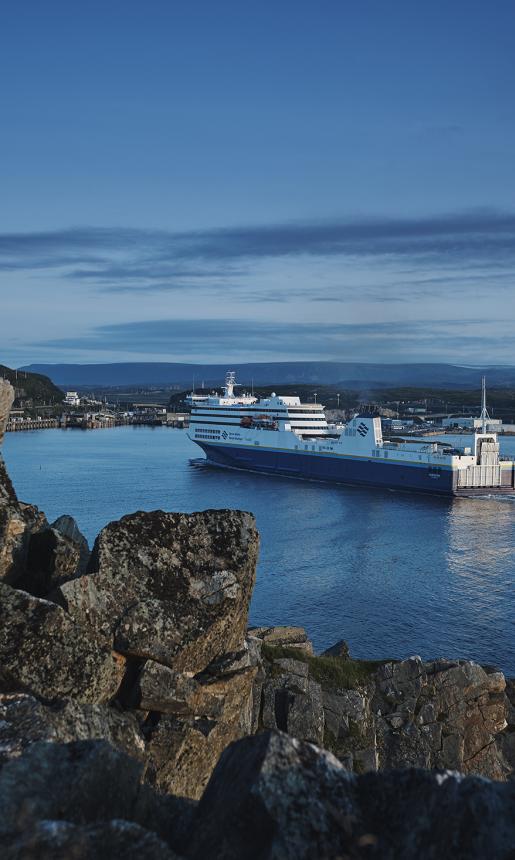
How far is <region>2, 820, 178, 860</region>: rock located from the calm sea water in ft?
71.0

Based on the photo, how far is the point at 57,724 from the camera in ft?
14.4

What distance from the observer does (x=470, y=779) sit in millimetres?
3258

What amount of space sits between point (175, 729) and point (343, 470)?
6361 cm

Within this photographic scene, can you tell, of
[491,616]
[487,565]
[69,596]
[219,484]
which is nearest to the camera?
[69,596]

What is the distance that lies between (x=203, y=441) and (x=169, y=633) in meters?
77.1

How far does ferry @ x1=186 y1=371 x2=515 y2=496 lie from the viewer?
2477 inches

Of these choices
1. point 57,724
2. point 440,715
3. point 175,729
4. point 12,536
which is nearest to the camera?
point 57,724

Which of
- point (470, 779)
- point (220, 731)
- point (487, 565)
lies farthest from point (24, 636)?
point (487, 565)

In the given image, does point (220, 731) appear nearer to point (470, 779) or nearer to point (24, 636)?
point (24, 636)

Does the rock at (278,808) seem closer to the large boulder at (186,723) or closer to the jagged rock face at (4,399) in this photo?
the large boulder at (186,723)

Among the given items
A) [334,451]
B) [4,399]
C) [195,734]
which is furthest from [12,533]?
[334,451]

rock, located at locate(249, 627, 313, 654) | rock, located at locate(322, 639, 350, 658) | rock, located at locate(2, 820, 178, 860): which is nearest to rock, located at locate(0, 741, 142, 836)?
rock, located at locate(2, 820, 178, 860)

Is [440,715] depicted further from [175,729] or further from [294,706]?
[175,729]

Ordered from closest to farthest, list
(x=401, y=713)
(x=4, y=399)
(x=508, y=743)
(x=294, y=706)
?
(x=4, y=399) → (x=294, y=706) → (x=401, y=713) → (x=508, y=743)
